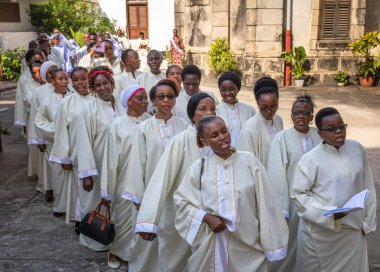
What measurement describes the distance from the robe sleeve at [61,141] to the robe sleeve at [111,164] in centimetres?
105

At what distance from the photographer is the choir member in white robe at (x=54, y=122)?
6.32 metres

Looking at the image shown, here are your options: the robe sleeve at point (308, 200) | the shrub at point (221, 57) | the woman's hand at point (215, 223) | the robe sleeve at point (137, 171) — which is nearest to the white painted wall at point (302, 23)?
the shrub at point (221, 57)

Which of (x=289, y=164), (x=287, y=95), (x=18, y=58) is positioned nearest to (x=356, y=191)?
(x=289, y=164)

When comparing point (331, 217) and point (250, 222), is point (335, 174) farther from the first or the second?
point (250, 222)

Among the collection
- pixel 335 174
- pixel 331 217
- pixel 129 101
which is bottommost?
pixel 331 217

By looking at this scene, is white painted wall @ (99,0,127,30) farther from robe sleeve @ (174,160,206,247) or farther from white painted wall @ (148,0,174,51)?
robe sleeve @ (174,160,206,247)

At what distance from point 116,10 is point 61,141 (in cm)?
2201

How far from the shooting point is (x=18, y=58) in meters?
20.2

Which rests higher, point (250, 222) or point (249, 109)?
point (249, 109)

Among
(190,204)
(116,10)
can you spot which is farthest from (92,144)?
(116,10)

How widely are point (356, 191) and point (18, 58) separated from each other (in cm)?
1858

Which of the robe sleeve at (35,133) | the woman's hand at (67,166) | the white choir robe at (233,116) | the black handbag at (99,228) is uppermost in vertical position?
the white choir robe at (233,116)

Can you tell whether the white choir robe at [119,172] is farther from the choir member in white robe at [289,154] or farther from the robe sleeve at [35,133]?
the robe sleeve at [35,133]

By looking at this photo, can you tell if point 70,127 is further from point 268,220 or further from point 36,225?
point 268,220
